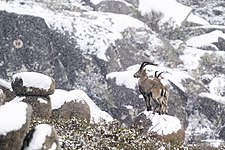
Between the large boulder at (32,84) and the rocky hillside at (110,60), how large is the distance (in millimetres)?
7964

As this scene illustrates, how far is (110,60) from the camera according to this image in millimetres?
25188

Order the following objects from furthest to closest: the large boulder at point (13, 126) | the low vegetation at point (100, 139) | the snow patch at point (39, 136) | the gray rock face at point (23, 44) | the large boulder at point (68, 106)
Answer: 1. the gray rock face at point (23, 44)
2. the large boulder at point (68, 106)
3. the low vegetation at point (100, 139)
4. the snow patch at point (39, 136)
5. the large boulder at point (13, 126)

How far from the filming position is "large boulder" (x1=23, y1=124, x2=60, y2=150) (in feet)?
17.5

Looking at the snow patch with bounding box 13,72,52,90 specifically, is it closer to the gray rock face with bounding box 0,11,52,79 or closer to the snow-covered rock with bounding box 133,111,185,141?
the snow-covered rock with bounding box 133,111,185,141

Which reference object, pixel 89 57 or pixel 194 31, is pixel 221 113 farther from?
pixel 194 31

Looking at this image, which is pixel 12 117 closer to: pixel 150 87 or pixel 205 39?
pixel 150 87

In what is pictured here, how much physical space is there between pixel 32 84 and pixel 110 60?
1110cm

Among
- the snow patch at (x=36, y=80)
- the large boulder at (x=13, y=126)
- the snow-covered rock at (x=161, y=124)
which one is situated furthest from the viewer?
the snow patch at (x=36, y=80)

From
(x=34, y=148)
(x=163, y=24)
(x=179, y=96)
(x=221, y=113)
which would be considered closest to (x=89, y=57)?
(x=179, y=96)

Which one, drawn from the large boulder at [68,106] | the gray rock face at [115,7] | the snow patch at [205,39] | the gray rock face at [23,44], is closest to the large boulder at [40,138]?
the large boulder at [68,106]

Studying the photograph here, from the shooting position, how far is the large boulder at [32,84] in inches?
558

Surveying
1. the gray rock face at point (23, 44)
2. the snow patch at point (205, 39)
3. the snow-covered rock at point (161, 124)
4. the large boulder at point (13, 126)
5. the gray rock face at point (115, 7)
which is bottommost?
the snow patch at point (205, 39)

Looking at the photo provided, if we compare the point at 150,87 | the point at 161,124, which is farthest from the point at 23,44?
the point at 161,124

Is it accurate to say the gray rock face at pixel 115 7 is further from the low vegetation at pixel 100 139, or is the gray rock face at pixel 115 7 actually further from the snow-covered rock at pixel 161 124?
the low vegetation at pixel 100 139
